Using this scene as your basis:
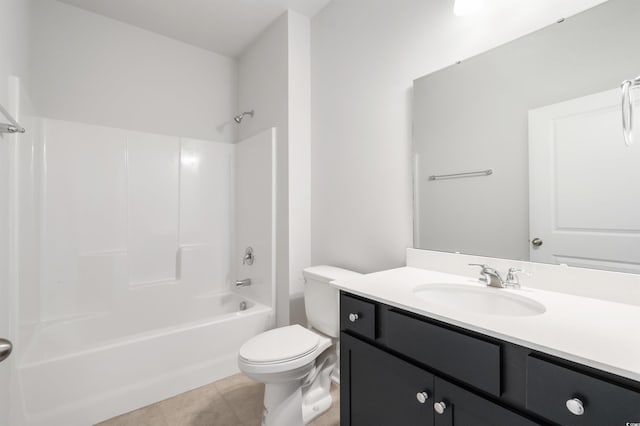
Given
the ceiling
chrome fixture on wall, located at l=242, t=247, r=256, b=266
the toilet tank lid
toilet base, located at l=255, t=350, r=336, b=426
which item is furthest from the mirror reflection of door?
chrome fixture on wall, located at l=242, t=247, r=256, b=266

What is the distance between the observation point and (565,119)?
1091 millimetres

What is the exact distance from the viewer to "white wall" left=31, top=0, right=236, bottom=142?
210 cm

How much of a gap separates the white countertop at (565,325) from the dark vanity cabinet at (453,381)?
32mm

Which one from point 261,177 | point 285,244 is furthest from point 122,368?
point 261,177

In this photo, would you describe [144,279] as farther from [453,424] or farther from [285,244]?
[453,424]

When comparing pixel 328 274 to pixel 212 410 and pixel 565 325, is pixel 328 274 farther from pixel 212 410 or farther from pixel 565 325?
pixel 565 325

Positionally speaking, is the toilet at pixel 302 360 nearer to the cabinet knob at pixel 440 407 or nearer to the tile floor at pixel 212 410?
the tile floor at pixel 212 410

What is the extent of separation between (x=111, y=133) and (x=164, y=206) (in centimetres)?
67

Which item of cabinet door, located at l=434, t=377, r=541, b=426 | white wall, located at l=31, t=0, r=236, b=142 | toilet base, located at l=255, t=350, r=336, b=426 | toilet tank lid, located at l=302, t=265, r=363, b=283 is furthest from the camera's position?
white wall, located at l=31, t=0, r=236, b=142

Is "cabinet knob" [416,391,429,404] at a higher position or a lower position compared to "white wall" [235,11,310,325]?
lower

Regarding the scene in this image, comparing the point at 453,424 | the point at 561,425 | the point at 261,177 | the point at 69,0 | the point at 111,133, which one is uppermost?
the point at 69,0

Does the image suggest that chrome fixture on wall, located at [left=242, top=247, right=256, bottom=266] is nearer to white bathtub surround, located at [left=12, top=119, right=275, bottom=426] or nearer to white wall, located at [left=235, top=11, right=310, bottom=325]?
white bathtub surround, located at [left=12, top=119, right=275, bottom=426]

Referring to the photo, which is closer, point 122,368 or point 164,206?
point 122,368

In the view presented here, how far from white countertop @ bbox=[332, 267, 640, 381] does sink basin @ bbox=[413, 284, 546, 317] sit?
0.03 meters
